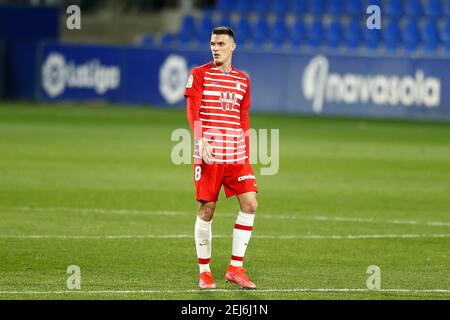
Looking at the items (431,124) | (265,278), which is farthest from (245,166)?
(431,124)

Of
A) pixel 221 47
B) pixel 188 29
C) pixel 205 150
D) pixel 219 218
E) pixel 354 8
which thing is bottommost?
pixel 219 218

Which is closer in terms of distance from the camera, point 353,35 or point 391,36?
point 391,36

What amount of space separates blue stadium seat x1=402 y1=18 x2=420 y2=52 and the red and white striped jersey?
84.1 ft

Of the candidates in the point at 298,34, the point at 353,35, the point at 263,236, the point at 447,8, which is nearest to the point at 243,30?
the point at 298,34

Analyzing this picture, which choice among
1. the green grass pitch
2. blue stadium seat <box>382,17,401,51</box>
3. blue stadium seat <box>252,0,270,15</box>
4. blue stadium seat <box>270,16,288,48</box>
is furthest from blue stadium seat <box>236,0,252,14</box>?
the green grass pitch

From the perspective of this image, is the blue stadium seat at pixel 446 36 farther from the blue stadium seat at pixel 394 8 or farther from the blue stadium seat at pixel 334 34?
the blue stadium seat at pixel 334 34

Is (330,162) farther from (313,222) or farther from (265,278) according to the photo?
(265,278)

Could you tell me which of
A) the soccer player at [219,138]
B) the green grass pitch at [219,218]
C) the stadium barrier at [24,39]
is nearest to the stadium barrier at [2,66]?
the stadium barrier at [24,39]

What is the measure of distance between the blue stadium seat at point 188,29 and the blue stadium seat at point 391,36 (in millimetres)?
6743

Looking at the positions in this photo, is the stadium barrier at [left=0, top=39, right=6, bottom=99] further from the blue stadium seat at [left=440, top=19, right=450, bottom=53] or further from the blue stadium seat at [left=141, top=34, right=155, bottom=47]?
the blue stadium seat at [left=440, top=19, right=450, bottom=53]

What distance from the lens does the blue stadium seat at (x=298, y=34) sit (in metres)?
36.6

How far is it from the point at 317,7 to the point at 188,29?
4.37m

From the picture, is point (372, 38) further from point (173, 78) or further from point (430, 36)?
point (173, 78)

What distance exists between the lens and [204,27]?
38469 millimetres
